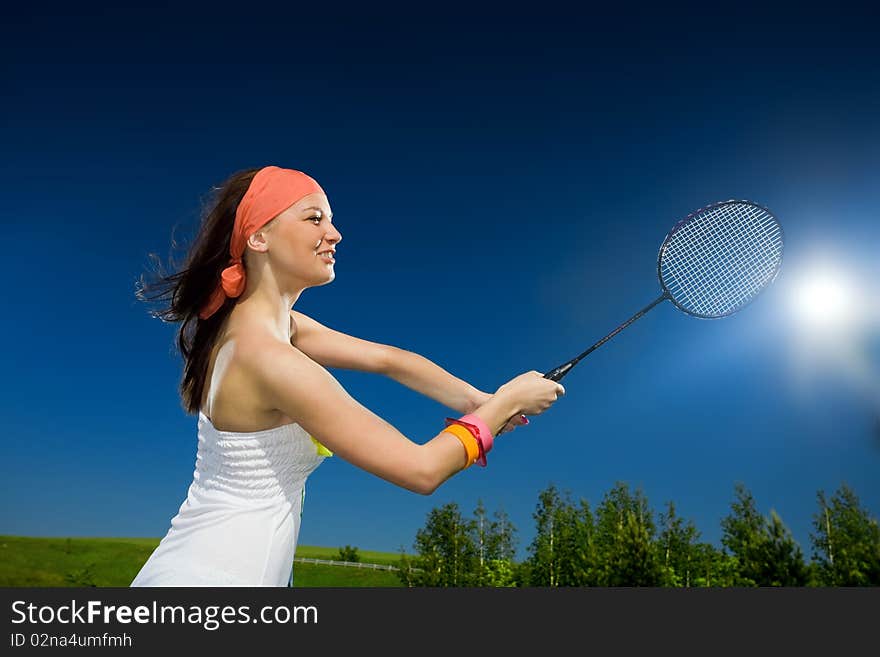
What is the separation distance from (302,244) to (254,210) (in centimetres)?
31

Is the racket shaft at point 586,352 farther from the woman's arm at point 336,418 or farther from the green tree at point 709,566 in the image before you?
the green tree at point 709,566

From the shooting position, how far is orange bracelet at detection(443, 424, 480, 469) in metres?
4.05

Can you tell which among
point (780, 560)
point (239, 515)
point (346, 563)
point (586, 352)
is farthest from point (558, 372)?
point (346, 563)

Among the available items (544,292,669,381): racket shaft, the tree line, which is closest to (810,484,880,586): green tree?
the tree line

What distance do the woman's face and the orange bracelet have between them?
1.07m

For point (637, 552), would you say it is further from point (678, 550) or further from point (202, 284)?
point (202, 284)

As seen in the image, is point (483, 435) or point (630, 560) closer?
point (483, 435)

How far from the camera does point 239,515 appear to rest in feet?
12.4

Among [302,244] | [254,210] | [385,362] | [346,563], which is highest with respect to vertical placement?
[346,563]

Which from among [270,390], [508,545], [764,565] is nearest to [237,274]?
[270,390]

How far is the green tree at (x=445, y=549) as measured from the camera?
45031 millimetres

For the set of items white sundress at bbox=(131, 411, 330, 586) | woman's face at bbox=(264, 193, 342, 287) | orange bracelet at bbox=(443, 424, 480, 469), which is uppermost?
woman's face at bbox=(264, 193, 342, 287)

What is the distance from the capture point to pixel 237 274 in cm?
425

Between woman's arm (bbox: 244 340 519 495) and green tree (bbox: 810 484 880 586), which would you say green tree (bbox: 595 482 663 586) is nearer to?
green tree (bbox: 810 484 880 586)
